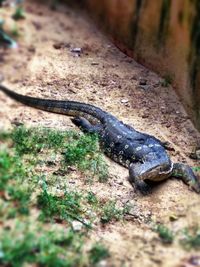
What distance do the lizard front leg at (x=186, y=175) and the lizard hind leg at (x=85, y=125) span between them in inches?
53.9

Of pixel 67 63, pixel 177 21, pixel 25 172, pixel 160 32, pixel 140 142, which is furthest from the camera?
pixel 67 63

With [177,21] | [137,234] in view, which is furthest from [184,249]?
[177,21]

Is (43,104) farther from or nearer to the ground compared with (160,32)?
nearer to the ground

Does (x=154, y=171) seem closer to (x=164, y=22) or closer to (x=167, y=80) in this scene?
(x=167, y=80)

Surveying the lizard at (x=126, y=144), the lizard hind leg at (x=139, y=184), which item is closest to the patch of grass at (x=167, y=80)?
the lizard at (x=126, y=144)

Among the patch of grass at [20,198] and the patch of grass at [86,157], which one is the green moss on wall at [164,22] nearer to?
the patch of grass at [86,157]

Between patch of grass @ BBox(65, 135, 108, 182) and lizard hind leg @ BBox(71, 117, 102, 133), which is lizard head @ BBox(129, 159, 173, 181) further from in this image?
lizard hind leg @ BBox(71, 117, 102, 133)

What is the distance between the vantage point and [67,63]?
896 centimetres

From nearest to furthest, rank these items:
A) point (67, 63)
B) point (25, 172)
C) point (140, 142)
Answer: point (25, 172), point (140, 142), point (67, 63)

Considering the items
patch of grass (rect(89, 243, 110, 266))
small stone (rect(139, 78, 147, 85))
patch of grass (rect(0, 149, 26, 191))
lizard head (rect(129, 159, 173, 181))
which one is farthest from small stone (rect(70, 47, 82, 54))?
patch of grass (rect(89, 243, 110, 266))

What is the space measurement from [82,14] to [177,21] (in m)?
3.99

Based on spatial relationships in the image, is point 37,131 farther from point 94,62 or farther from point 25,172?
point 94,62

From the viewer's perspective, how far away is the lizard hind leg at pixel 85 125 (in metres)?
7.41

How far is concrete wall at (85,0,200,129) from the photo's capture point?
7.05 m
